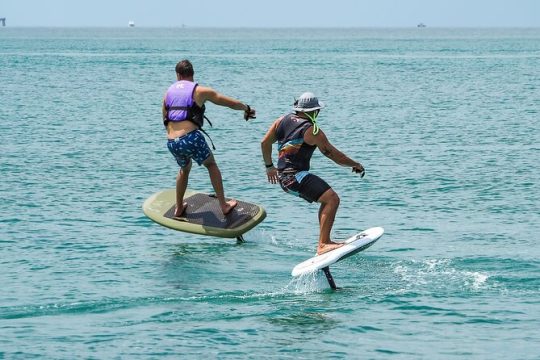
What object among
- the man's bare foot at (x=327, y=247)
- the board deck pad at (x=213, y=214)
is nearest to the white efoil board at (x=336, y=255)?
the man's bare foot at (x=327, y=247)

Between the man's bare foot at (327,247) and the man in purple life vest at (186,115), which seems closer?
the man's bare foot at (327,247)

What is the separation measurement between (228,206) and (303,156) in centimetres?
290

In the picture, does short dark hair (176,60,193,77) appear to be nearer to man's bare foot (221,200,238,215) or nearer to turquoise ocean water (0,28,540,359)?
man's bare foot (221,200,238,215)

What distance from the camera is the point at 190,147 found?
14.9 m

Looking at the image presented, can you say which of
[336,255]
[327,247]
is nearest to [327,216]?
[327,247]

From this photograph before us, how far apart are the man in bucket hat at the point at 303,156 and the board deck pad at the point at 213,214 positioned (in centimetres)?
252

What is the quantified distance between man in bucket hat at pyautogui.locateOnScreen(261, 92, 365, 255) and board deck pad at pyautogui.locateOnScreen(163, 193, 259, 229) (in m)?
2.52

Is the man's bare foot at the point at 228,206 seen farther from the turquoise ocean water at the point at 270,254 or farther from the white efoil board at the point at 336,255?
the white efoil board at the point at 336,255

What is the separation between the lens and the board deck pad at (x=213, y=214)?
51.2ft

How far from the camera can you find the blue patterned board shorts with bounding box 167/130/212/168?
583 inches

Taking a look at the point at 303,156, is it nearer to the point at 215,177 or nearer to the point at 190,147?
the point at 190,147

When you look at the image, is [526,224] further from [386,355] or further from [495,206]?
[386,355]

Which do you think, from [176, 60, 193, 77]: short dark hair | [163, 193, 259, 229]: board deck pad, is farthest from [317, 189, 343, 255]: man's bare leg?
[176, 60, 193, 77]: short dark hair

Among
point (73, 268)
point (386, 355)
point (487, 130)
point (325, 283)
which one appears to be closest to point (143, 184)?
point (73, 268)
